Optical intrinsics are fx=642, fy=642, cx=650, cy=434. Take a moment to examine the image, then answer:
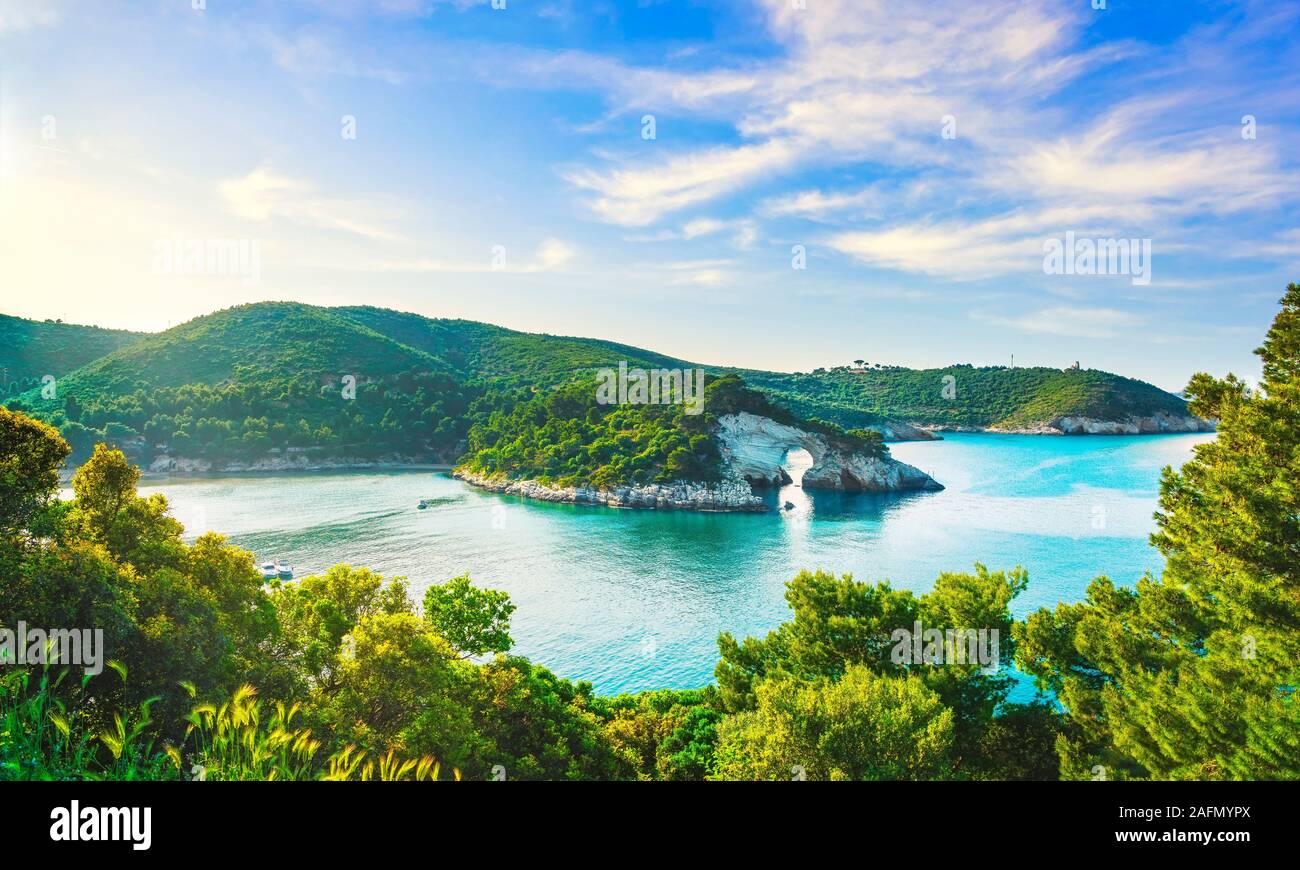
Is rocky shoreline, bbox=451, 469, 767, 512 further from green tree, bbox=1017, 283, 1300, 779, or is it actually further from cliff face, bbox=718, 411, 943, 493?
green tree, bbox=1017, 283, 1300, 779

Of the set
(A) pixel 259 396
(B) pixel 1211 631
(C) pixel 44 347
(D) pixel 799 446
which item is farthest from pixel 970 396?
(C) pixel 44 347

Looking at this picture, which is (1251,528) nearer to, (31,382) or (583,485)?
(583,485)

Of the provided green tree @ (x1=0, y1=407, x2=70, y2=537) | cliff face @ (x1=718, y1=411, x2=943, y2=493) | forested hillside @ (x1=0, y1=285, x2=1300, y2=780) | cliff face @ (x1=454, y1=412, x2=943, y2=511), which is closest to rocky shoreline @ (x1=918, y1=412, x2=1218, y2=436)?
cliff face @ (x1=718, y1=411, x2=943, y2=493)

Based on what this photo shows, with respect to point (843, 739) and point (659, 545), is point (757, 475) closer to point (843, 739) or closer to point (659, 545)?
point (659, 545)

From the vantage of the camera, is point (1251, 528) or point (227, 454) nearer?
point (1251, 528)

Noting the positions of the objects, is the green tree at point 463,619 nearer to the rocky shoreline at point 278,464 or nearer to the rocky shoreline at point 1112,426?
the rocky shoreline at point 278,464
